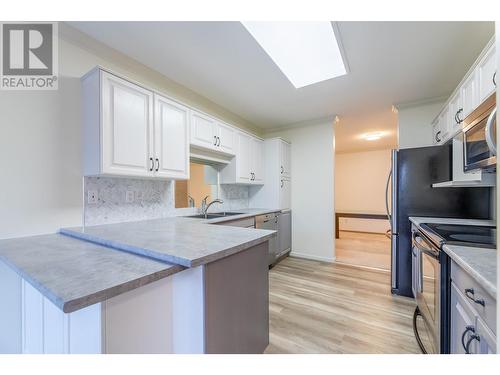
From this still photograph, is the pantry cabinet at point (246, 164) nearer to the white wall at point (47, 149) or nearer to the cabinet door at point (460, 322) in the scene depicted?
the white wall at point (47, 149)

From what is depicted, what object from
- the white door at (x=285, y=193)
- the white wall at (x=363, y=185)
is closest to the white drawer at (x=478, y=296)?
the white door at (x=285, y=193)

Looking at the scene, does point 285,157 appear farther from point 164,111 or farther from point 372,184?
point 372,184

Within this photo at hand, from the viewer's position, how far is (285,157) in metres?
3.80

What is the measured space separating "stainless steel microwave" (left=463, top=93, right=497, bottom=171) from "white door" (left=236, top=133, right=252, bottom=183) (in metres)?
2.39

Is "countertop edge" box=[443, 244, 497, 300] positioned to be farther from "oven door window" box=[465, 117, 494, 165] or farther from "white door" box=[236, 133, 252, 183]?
"white door" box=[236, 133, 252, 183]

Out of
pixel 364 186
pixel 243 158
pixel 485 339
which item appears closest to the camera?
pixel 485 339

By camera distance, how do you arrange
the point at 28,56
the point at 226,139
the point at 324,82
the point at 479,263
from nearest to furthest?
the point at 479,263, the point at 28,56, the point at 324,82, the point at 226,139

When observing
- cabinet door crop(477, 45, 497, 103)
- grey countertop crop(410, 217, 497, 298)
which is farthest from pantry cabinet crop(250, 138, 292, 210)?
grey countertop crop(410, 217, 497, 298)

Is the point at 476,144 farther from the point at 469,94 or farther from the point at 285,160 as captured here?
the point at 285,160

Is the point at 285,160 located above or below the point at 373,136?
below

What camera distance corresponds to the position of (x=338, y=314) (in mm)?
1967

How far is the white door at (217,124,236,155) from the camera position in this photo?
2771mm

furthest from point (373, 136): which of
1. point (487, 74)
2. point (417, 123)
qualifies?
point (487, 74)

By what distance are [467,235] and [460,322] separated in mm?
674
